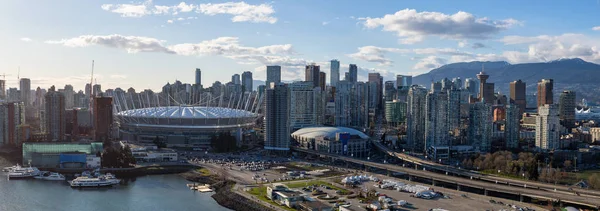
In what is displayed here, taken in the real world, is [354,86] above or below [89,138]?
above

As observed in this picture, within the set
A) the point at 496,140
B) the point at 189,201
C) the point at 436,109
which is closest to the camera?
the point at 189,201

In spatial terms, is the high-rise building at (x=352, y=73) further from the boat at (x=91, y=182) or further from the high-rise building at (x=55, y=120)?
the boat at (x=91, y=182)

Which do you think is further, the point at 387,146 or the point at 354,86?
the point at 354,86

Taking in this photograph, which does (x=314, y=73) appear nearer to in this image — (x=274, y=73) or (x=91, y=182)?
(x=274, y=73)

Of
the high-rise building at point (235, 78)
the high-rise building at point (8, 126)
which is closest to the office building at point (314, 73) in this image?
the high-rise building at point (235, 78)

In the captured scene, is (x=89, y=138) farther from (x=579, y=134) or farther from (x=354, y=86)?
(x=579, y=134)

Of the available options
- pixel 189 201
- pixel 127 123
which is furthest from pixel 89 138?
→ pixel 189 201

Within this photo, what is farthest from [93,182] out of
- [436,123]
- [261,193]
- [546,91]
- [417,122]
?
[546,91]
